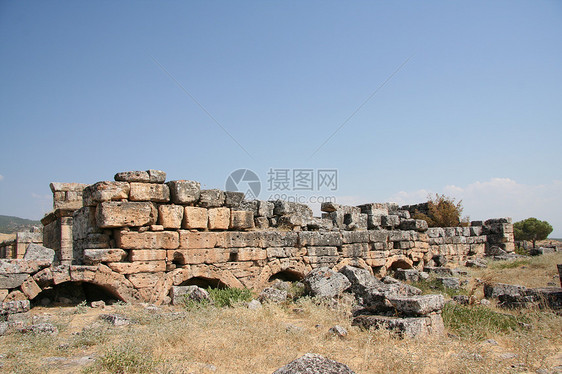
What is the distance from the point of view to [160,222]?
29.6 ft

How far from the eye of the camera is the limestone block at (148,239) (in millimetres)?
8461

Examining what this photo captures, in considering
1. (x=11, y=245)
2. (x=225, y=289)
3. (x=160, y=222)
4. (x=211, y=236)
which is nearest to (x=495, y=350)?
(x=225, y=289)

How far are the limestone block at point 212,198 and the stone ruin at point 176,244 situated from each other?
2 cm

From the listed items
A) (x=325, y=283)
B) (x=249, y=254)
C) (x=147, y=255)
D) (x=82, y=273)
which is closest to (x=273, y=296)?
(x=325, y=283)

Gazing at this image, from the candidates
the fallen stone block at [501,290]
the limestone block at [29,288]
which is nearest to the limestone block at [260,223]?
the limestone block at [29,288]

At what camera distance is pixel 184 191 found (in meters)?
9.24

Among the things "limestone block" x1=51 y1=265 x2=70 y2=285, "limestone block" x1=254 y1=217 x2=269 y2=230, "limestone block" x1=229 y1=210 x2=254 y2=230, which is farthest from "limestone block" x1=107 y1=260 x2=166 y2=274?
"limestone block" x1=254 y1=217 x2=269 y2=230

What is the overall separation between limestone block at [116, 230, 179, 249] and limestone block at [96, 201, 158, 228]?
0.73 feet

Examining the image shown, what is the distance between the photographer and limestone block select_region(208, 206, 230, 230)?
977 centimetres

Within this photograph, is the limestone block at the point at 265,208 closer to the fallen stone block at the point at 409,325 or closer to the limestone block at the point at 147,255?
the limestone block at the point at 147,255

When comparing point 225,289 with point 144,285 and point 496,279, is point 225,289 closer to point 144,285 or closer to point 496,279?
point 144,285

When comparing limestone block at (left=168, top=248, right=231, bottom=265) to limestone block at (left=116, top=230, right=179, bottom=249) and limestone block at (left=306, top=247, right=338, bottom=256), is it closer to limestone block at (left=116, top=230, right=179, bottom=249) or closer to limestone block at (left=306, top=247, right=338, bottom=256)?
limestone block at (left=116, top=230, right=179, bottom=249)

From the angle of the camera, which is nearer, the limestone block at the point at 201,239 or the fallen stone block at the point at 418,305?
the fallen stone block at the point at 418,305

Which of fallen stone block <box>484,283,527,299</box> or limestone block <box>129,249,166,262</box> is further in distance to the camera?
fallen stone block <box>484,283,527,299</box>
